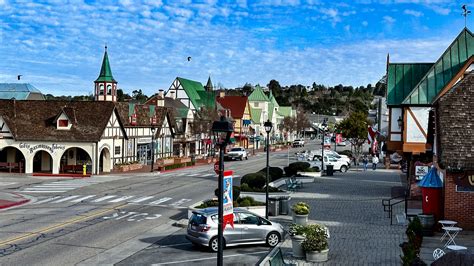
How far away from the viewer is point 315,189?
36.9 metres

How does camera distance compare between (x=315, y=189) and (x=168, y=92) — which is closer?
(x=315, y=189)

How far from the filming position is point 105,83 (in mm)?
61969

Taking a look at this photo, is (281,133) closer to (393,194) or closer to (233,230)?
(393,194)

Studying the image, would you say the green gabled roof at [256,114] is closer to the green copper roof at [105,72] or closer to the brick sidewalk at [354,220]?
the green copper roof at [105,72]

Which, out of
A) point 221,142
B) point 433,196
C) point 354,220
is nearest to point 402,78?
point 354,220

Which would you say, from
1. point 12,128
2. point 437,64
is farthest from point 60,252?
point 12,128

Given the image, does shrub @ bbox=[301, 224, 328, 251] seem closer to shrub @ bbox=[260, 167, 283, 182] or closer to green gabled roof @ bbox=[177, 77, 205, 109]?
shrub @ bbox=[260, 167, 283, 182]

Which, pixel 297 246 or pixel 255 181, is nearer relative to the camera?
pixel 297 246

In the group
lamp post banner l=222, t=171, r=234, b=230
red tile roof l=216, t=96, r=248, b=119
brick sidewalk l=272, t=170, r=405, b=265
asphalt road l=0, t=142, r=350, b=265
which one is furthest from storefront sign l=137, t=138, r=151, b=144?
lamp post banner l=222, t=171, r=234, b=230

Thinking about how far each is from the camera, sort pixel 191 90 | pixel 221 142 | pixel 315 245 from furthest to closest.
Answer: pixel 191 90
pixel 315 245
pixel 221 142

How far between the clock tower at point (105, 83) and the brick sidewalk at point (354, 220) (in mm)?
29293

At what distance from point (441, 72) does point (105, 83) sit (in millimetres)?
41744

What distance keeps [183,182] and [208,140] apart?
113 feet

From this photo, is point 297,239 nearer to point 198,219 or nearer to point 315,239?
point 315,239
